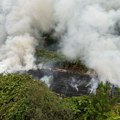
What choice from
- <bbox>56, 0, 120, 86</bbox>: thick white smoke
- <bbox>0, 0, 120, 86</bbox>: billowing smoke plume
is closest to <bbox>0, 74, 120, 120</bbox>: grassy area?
<bbox>56, 0, 120, 86</bbox>: thick white smoke

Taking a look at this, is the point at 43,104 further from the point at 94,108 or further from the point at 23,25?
the point at 23,25

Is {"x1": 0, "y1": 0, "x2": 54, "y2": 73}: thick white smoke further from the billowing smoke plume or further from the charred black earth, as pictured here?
the charred black earth

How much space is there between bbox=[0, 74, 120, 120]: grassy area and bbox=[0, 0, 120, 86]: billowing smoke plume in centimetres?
194

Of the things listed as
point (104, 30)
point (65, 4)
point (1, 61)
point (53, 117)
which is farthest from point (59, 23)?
point (53, 117)

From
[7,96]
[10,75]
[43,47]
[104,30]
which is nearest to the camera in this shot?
[7,96]

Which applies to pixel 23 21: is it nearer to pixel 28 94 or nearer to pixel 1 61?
pixel 1 61

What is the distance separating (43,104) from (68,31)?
7454 millimetres

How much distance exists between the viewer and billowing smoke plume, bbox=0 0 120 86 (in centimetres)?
1741

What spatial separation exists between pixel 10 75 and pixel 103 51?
465cm

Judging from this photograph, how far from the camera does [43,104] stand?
12.5 metres

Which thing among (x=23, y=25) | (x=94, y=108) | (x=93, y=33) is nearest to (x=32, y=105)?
(x=94, y=108)

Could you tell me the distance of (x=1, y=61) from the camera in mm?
17891

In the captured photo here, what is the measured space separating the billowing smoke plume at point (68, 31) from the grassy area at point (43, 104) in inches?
76.2

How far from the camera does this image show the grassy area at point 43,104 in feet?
41.0
